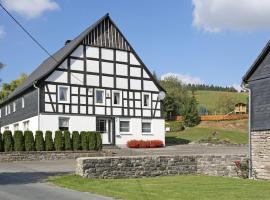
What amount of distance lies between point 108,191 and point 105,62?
26406mm

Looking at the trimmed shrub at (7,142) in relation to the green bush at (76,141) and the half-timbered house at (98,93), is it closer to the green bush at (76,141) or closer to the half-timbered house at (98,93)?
the green bush at (76,141)

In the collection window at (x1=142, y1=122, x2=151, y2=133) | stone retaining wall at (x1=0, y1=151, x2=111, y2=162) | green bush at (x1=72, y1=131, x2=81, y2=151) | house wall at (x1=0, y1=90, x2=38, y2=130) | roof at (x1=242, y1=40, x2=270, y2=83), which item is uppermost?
roof at (x1=242, y1=40, x2=270, y2=83)

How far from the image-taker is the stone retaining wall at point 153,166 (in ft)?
65.1

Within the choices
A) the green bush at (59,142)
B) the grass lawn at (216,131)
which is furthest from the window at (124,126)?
the green bush at (59,142)

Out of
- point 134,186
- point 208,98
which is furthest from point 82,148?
point 208,98

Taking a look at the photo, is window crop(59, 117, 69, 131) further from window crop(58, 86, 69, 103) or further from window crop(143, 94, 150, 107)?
window crop(143, 94, 150, 107)

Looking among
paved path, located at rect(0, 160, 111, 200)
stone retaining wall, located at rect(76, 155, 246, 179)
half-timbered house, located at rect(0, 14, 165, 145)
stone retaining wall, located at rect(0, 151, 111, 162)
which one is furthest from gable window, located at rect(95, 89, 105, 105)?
paved path, located at rect(0, 160, 111, 200)

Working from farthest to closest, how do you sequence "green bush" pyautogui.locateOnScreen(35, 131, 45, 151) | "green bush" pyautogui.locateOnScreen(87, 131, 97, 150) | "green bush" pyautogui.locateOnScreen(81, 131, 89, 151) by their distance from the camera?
"green bush" pyautogui.locateOnScreen(87, 131, 97, 150), "green bush" pyautogui.locateOnScreen(81, 131, 89, 151), "green bush" pyautogui.locateOnScreen(35, 131, 45, 151)

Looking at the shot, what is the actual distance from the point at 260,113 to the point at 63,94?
1940 cm

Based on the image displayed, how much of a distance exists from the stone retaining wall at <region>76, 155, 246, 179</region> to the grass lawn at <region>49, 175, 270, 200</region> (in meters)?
0.78

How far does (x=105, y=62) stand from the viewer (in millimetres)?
40719

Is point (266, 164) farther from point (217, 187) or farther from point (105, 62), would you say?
point (105, 62)

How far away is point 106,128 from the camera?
40844 millimetres

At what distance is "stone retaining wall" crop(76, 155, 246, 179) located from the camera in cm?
1983
